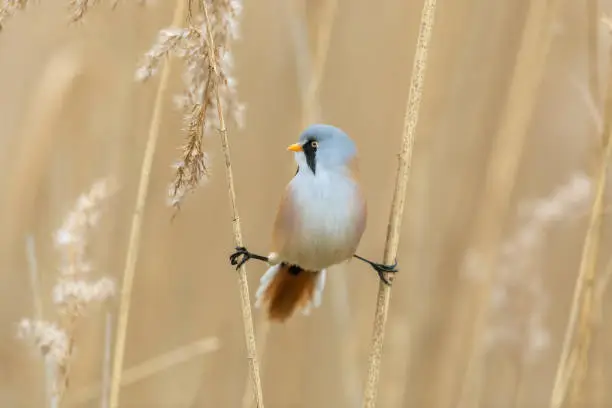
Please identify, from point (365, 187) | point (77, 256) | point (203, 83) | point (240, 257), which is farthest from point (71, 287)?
point (365, 187)

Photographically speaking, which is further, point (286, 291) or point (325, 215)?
point (286, 291)

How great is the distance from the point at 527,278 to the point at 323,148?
61 cm

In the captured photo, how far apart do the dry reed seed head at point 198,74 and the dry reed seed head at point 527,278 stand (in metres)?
0.64

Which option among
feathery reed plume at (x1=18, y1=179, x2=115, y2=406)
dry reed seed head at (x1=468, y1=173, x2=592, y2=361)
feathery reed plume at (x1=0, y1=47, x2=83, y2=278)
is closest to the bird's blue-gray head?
feathery reed plume at (x1=18, y1=179, x2=115, y2=406)

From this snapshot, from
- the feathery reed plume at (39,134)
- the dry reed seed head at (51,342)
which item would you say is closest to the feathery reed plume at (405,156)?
the dry reed seed head at (51,342)

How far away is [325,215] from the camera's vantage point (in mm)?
872

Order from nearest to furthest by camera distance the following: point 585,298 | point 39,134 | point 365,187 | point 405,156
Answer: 1. point 405,156
2. point 585,298
3. point 39,134
4. point 365,187

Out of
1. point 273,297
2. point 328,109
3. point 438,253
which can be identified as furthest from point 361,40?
point 273,297

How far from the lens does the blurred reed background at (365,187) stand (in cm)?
131

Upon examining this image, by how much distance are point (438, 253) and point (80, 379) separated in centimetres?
76

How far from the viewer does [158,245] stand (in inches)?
59.4

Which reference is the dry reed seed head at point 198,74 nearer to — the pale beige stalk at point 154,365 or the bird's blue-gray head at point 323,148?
the bird's blue-gray head at point 323,148

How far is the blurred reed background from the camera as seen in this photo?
4.29 feet

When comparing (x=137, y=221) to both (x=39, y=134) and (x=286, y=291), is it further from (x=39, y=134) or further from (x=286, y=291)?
(x=39, y=134)
